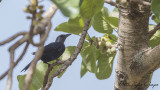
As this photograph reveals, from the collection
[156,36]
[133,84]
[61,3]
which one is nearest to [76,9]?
[61,3]

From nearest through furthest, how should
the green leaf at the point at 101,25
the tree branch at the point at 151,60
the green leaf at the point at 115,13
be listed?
the tree branch at the point at 151,60 < the green leaf at the point at 101,25 < the green leaf at the point at 115,13

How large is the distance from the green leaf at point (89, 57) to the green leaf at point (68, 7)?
1.03 meters

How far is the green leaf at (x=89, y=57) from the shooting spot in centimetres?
190

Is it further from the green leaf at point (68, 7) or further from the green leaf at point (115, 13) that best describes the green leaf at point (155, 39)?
the green leaf at point (68, 7)

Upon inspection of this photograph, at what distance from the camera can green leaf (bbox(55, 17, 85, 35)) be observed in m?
1.90

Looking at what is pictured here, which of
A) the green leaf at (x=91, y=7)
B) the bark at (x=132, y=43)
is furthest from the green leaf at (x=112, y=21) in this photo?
the green leaf at (x=91, y=7)

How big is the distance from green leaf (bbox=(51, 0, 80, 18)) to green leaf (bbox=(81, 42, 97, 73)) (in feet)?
3.37

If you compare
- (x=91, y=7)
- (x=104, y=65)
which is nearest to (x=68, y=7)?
(x=91, y=7)

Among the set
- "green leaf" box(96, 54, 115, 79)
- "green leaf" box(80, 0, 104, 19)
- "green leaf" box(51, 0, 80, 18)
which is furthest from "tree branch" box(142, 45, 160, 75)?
"green leaf" box(51, 0, 80, 18)

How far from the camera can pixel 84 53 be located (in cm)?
198

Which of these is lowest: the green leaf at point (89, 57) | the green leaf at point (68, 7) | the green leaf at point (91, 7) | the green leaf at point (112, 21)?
the green leaf at point (89, 57)

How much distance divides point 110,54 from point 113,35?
0.56ft

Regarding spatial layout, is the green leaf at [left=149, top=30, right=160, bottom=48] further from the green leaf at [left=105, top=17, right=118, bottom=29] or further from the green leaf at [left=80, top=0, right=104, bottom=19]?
the green leaf at [left=80, top=0, right=104, bottom=19]

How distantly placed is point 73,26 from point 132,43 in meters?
0.44
